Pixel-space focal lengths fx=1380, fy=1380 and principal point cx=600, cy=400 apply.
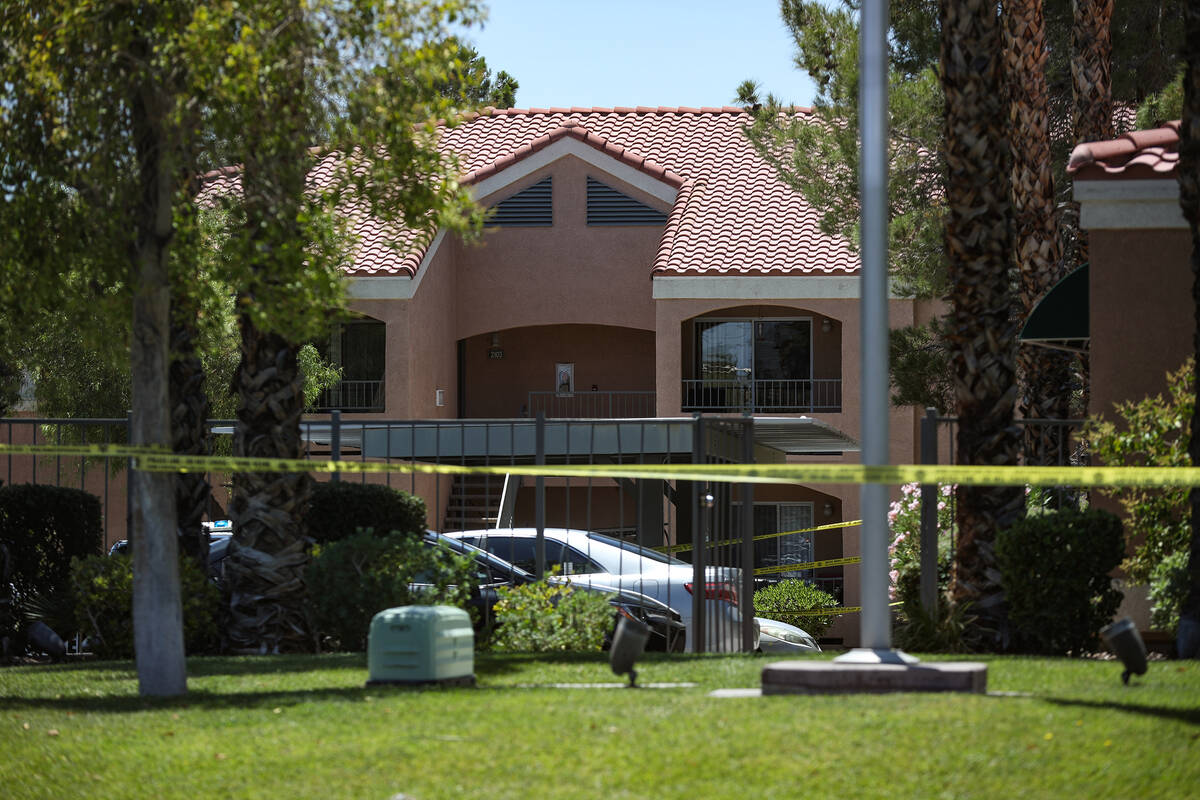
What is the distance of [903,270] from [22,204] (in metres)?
14.8

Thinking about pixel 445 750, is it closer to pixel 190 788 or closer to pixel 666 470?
pixel 190 788

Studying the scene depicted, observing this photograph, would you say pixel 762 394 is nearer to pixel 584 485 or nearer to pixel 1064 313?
pixel 584 485

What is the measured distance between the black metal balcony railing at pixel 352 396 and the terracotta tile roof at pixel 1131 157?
64.8 ft

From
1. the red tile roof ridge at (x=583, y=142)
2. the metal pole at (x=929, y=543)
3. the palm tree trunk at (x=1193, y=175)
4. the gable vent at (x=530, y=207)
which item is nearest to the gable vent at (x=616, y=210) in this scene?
the red tile roof ridge at (x=583, y=142)

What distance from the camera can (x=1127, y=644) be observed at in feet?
24.3

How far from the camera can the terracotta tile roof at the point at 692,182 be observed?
2827 centimetres

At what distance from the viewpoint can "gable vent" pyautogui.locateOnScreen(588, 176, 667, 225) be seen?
31203 millimetres

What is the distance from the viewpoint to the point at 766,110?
20828 millimetres

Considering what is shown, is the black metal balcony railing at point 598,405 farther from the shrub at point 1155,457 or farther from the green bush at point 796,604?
the shrub at point 1155,457

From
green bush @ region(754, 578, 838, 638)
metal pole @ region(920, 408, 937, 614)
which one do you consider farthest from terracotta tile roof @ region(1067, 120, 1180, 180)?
green bush @ region(754, 578, 838, 638)

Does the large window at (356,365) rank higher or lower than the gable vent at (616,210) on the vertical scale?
lower

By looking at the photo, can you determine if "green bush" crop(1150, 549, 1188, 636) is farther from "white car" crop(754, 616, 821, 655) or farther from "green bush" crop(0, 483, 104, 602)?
"green bush" crop(0, 483, 104, 602)

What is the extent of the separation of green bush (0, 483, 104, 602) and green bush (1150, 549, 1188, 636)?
8794 millimetres

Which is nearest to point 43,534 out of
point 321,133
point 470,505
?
point 321,133
